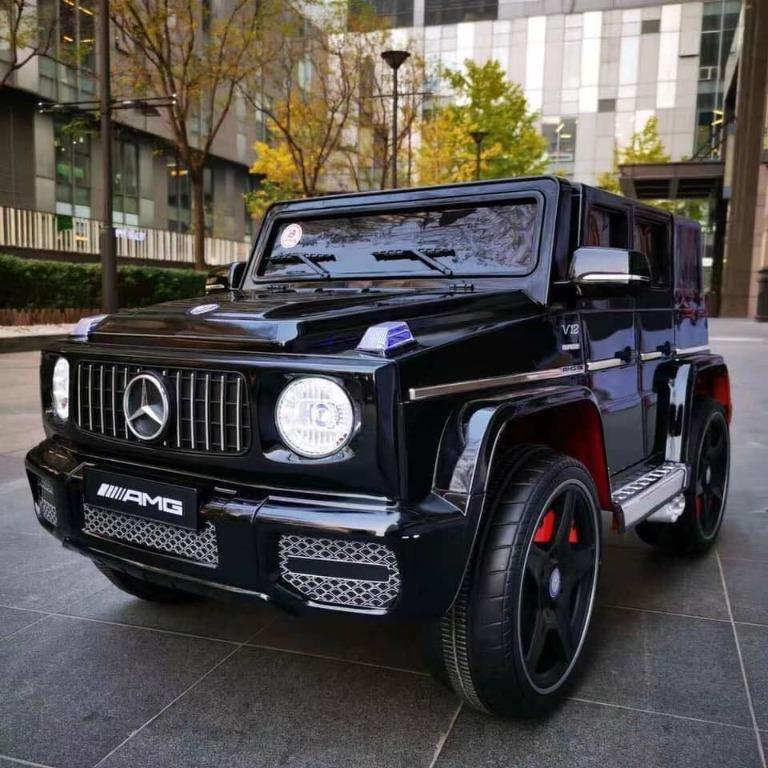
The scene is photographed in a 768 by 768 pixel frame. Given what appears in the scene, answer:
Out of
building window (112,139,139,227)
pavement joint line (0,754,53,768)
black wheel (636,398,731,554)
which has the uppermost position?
building window (112,139,139,227)

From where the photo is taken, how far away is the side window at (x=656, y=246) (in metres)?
3.98

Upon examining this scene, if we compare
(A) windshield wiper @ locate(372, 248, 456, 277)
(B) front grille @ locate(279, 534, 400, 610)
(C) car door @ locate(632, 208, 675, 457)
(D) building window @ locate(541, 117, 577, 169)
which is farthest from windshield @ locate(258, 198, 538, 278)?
(D) building window @ locate(541, 117, 577, 169)

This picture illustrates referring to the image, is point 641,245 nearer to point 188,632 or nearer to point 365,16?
point 188,632

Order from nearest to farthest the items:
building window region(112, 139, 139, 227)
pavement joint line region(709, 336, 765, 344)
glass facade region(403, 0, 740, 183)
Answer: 1. pavement joint line region(709, 336, 765, 344)
2. building window region(112, 139, 139, 227)
3. glass facade region(403, 0, 740, 183)

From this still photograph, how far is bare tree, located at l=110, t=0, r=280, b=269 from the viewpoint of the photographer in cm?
1936

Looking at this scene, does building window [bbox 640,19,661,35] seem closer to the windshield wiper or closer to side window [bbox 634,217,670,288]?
side window [bbox 634,217,670,288]

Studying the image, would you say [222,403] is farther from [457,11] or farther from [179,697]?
[457,11]

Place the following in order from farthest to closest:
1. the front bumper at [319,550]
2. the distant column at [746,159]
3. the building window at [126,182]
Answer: the building window at [126,182] → the distant column at [746,159] → the front bumper at [319,550]

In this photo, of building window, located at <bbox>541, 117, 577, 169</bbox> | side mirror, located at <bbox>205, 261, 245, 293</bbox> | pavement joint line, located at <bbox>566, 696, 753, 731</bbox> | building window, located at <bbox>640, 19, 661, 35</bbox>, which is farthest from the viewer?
building window, located at <bbox>541, 117, 577, 169</bbox>

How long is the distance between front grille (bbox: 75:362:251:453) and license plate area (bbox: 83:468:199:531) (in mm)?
132

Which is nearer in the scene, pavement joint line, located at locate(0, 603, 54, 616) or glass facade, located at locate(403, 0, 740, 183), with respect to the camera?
pavement joint line, located at locate(0, 603, 54, 616)

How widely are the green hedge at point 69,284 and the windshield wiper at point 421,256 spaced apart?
56.7ft

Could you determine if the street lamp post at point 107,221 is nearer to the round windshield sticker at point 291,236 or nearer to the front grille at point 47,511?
the round windshield sticker at point 291,236

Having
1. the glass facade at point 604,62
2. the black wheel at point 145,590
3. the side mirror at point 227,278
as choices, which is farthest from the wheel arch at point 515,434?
the glass facade at point 604,62
